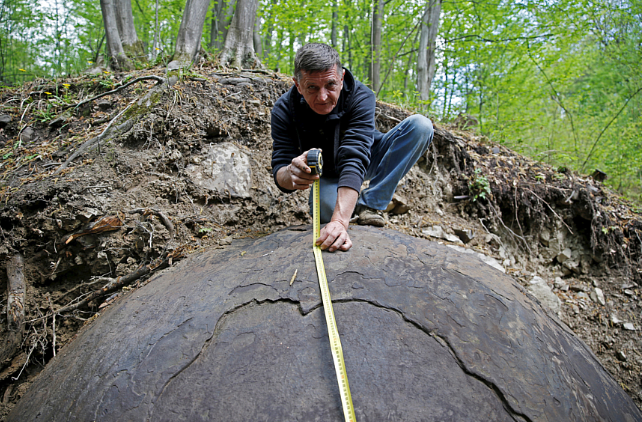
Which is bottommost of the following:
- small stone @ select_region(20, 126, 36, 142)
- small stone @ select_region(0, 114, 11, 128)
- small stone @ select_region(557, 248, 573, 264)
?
small stone @ select_region(557, 248, 573, 264)

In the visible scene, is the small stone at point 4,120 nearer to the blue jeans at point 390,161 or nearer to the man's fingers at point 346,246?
the blue jeans at point 390,161

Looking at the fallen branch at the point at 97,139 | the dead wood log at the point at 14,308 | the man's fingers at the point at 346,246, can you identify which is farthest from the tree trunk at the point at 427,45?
the dead wood log at the point at 14,308

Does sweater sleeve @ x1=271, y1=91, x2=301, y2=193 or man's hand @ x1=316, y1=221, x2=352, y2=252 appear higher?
sweater sleeve @ x1=271, y1=91, x2=301, y2=193

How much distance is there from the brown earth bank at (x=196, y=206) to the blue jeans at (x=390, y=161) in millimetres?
649

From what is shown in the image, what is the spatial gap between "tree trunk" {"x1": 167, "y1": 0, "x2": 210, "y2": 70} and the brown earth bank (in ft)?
1.14

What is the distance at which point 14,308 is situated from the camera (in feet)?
7.06

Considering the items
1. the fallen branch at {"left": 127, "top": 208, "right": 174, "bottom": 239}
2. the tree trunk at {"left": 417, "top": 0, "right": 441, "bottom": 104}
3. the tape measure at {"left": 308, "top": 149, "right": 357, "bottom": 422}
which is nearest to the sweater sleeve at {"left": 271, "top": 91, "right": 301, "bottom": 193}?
the tape measure at {"left": 308, "top": 149, "right": 357, "bottom": 422}

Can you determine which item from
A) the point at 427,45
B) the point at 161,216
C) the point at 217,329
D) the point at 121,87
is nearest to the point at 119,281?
the point at 161,216

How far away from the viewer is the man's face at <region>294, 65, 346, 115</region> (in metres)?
1.93

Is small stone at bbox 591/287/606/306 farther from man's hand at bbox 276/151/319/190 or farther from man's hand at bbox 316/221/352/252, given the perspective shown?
man's hand at bbox 276/151/319/190

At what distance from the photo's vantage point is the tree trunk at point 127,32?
4.08 meters

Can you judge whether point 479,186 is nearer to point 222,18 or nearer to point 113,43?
point 113,43

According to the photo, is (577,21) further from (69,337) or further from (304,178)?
(69,337)

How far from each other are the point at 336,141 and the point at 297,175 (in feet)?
1.53
